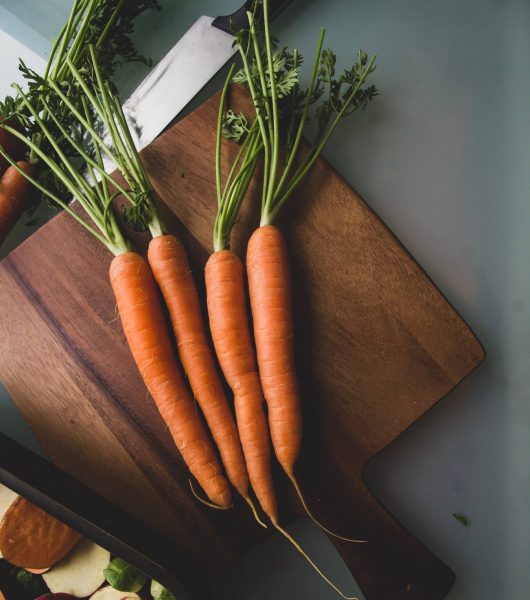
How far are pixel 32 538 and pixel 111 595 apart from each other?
0.33 m

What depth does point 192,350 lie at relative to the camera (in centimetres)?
152

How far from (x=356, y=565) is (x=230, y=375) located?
0.71 meters

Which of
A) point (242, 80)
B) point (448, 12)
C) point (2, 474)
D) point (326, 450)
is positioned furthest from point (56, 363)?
point (448, 12)

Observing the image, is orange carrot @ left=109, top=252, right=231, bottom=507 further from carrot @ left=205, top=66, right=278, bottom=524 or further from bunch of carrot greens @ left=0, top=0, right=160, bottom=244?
bunch of carrot greens @ left=0, top=0, right=160, bottom=244

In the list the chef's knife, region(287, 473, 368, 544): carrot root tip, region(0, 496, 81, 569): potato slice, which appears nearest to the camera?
region(287, 473, 368, 544): carrot root tip

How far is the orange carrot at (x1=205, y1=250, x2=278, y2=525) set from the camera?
1479mm

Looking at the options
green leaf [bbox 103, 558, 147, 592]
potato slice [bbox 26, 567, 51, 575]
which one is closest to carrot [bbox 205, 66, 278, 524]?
green leaf [bbox 103, 558, 147, 592]

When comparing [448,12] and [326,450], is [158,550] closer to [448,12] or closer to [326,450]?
[326,450]

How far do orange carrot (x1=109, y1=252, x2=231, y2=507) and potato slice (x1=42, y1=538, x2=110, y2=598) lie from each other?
0.48 meters

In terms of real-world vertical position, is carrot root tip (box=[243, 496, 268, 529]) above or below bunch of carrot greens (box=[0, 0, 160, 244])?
below

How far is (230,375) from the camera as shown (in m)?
1.51

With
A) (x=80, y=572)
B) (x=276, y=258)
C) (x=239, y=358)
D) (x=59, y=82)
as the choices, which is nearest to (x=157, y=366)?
(x=239, y=358)

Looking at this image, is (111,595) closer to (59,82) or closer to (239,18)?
(59,82)

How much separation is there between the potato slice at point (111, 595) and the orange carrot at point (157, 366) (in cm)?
42
